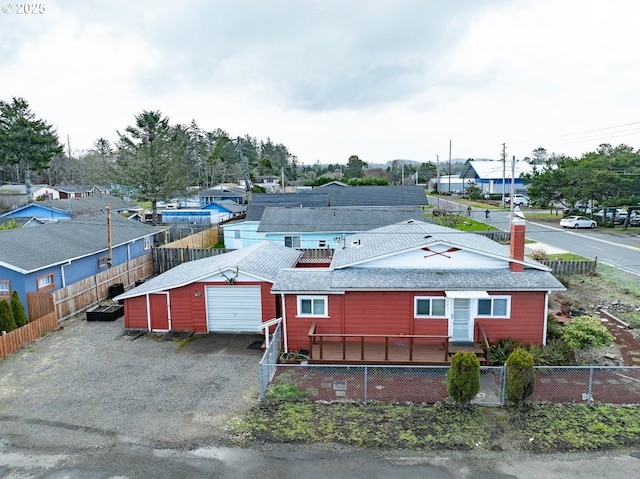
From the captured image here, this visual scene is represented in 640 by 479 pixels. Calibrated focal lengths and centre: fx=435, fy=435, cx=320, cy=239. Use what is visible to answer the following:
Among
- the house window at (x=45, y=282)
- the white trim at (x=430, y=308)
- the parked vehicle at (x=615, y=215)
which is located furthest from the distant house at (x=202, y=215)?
the parked vehicle at (x=615, y=215)

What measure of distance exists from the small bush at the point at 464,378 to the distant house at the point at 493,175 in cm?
7284

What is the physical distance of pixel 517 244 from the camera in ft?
52.9

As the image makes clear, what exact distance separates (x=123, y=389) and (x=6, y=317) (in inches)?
278

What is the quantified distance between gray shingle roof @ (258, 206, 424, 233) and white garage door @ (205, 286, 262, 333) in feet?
52.4

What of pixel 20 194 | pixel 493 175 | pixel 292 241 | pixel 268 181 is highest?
pixel 493 175

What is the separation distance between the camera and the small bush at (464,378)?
1138cm

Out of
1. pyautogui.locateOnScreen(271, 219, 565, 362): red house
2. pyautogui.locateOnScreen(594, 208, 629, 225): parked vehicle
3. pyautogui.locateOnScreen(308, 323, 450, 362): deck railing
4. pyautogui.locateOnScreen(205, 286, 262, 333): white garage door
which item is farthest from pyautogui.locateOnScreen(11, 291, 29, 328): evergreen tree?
pyautogui.locateOnScreen(594, 208, 629, 225): parked vehicle

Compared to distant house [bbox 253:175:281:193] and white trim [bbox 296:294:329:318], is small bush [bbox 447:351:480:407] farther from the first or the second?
distant house [bbox 253:175:281:193]

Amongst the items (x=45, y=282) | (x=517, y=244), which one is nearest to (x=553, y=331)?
(x=517, y=244)

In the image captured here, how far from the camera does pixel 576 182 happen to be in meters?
48.7

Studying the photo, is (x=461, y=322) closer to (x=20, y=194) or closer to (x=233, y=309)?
(x=233, y=309)

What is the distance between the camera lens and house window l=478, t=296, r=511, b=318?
1524cm

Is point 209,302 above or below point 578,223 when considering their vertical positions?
below

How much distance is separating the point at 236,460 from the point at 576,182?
167 feet
